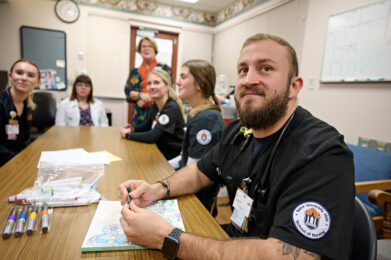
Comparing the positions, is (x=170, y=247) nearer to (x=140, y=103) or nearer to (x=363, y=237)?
(x=363, y=237)

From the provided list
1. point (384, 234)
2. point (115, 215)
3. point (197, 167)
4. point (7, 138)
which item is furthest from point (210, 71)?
point (7, 138)

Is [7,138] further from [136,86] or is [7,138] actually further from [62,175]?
[136,86]

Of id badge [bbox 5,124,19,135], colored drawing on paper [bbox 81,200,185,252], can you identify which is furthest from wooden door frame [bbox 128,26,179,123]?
colored drawing on paper [bbox 81,200,185,252]

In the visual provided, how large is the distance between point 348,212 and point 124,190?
2.39 ft

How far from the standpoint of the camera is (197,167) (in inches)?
44.3

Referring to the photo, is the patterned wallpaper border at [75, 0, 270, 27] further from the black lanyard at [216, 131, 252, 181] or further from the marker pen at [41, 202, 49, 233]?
the marker pen at [41, 202, 49, 233]

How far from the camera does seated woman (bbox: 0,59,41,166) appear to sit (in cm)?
187

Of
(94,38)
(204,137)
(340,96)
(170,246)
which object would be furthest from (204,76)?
(94,38)

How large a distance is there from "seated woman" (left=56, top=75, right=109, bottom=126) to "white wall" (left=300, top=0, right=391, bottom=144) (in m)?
2.65

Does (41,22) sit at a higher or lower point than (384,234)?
higher

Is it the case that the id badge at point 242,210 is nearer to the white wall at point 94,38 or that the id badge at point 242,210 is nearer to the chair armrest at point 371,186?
the chair armrest at point 371,186

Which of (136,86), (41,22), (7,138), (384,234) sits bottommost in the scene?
(384,234)

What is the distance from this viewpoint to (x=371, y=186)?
1452 millimetres

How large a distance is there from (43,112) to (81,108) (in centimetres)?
83
